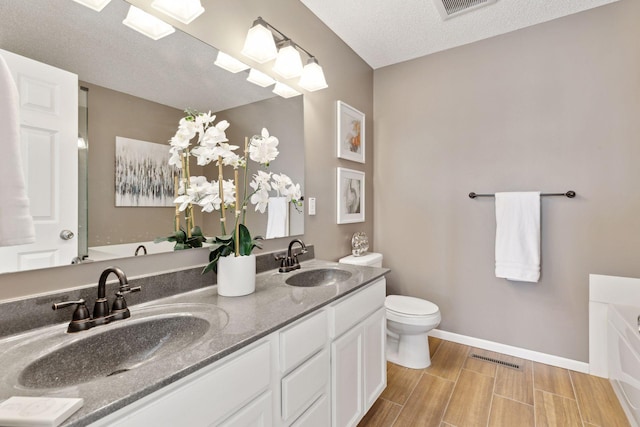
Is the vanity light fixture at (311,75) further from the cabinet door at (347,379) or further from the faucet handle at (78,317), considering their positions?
the faucet handle at (78,317)

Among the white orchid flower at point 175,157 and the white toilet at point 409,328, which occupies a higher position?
the white orchid flower at point 175,157

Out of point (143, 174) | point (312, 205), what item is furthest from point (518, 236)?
point (143, 174)

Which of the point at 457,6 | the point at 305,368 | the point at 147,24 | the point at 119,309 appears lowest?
the point at 305,368

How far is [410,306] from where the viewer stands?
2094mm

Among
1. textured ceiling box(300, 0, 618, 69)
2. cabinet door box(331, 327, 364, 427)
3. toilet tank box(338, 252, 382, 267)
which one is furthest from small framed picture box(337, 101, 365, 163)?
cabinet door box(331, 327, 364, 427)

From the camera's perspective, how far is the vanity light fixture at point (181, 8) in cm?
115

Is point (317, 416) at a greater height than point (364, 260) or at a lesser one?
lesser

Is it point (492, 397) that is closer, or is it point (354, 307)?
point (354, 307)

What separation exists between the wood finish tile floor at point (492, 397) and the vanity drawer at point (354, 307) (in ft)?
2.05

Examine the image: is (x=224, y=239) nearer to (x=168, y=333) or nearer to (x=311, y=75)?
(x=168, y=333)

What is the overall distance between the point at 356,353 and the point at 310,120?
1459 mm

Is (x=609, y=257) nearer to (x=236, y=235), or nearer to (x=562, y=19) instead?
(x=562, y=19)

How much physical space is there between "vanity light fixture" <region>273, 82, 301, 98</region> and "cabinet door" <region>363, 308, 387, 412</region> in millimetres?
1406

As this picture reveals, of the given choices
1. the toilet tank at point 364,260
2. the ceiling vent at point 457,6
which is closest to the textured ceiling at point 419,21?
the ceiling vent at point 457,6
